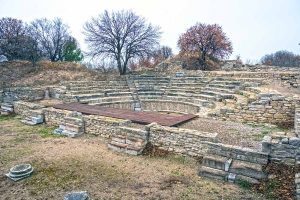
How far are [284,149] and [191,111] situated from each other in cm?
891

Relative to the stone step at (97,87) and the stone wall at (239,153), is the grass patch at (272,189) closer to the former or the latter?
the stone wall at (239,153)

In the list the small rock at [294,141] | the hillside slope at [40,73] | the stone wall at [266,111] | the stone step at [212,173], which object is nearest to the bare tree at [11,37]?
the hillside slope at [40,73]

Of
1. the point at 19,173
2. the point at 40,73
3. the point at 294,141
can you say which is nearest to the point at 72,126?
the point at 19,173

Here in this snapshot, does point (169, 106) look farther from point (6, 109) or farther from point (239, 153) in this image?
point (6, 109)

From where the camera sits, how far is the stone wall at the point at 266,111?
36.9 ft

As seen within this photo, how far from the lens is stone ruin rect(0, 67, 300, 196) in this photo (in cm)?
777

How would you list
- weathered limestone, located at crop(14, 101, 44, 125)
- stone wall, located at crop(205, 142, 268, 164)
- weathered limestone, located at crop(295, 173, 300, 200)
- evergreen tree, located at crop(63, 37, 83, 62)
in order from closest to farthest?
weathered limestone, located at crop(295, 173, 300, 200) < stone wall, located at crop(205, 142, 268, 164) < weathered limestone, located at crop(14, 101, 44, 125) < evergreen tree, located at crop(63, 37, 83, 62)

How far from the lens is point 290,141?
24.6 ft

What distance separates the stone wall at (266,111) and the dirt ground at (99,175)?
4.37 metres

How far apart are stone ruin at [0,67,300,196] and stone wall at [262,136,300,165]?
25mm

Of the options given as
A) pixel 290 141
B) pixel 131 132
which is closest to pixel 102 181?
pixel 131 132

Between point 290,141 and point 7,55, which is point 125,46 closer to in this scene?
point 7,55

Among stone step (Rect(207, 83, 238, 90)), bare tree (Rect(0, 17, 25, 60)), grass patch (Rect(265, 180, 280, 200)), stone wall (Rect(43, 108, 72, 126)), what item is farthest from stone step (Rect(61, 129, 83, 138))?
bare tree (Rect(0, 17, 25, 60))

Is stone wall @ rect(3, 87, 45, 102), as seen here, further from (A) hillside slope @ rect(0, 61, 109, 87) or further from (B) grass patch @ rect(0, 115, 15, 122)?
(A) hillside slope @ rect(0, 61, 109, 87)
